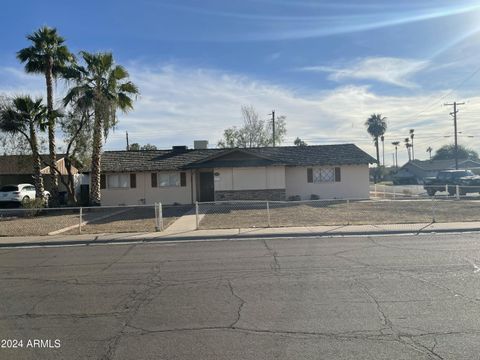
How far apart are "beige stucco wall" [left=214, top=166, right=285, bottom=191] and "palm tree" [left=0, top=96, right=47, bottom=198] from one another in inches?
454

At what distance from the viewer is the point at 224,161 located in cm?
3019

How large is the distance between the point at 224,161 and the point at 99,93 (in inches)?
356

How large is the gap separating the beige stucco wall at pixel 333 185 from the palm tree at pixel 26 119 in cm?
1654

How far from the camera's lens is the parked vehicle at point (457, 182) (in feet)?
101

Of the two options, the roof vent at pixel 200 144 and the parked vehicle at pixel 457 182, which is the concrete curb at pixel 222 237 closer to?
the parked vehicle at pixel 457 182

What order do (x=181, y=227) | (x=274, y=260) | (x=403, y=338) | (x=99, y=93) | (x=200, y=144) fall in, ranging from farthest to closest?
(x=200, y=144), (x=99, y=93), (x=181, y=227), (x=274, y=260), (x=403, y=338)

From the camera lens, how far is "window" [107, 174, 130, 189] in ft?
105

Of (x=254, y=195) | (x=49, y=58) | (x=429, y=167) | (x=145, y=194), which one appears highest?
(x=49, y=58)

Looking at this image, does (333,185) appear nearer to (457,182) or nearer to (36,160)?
(457,182)

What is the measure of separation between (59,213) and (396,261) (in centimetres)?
2221

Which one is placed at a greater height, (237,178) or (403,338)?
(237,178)

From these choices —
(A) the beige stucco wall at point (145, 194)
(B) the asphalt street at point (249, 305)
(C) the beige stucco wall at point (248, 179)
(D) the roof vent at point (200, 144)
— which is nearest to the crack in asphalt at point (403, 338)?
(B) the asphalt street at point (249, 305)

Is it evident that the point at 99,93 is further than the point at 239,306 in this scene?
Yes

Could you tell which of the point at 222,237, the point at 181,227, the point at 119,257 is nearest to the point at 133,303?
the point at 119,257
